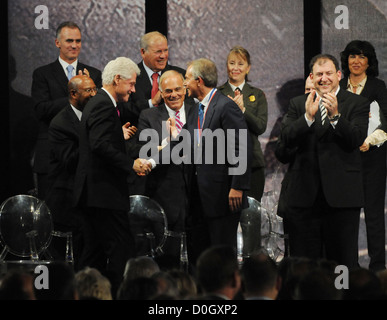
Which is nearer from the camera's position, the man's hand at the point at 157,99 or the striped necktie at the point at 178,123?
the striped necktie at the point at 178,123

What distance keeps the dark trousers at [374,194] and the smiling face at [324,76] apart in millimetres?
1401

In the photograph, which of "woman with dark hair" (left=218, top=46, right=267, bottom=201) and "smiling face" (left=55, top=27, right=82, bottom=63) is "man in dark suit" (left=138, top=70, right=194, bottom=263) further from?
"smiling face" (left=55, top=27, right=82, bottom=63)

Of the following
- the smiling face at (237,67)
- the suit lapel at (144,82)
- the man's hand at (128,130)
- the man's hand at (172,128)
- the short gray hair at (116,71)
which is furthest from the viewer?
the smiling face at (237,67)

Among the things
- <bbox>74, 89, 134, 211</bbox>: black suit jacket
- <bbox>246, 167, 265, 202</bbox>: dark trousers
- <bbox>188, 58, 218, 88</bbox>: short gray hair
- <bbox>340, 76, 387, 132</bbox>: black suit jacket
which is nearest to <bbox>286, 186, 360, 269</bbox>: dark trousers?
<bbox>188, 58, 218, 88</bbox>: short gray hair

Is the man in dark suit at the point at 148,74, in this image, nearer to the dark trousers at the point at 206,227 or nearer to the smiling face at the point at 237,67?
the smiling face at the point at 237,67

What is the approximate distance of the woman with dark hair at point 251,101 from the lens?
6.26 metres

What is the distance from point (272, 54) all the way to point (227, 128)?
90.8 inches

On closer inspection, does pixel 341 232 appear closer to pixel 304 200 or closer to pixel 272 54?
pixel 304 200

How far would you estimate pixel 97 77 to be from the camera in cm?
638

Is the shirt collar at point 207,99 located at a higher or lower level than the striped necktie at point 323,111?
higher

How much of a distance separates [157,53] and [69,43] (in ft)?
2.43

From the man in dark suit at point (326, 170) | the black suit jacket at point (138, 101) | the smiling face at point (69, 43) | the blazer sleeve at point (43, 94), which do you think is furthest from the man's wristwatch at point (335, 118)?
the smiling face at point (69, 43)
